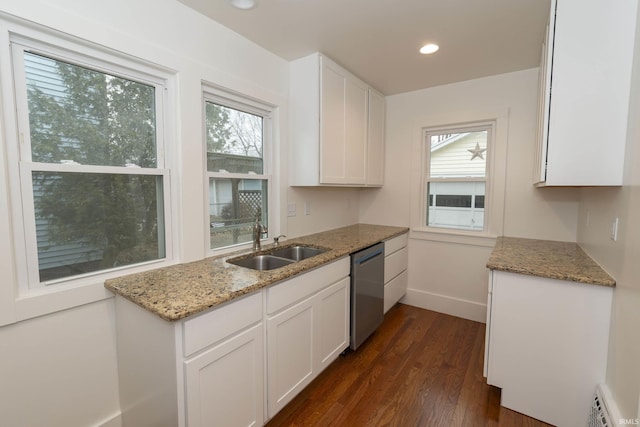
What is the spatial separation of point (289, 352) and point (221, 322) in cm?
59

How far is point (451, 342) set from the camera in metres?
2.62

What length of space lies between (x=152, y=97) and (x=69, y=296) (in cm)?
116

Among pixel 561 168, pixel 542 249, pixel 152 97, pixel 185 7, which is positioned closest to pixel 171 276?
pixel 152 97

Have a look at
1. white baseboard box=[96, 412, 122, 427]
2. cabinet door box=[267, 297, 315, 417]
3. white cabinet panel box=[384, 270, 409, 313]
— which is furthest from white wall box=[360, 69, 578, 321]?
white baseboard box=[96, 412, 122, 427]

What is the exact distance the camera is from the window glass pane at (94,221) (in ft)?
4.47

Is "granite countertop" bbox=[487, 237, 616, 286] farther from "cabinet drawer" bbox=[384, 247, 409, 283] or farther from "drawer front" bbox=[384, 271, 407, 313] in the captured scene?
"drawer front" bbox=[384, 271, 407, 313]

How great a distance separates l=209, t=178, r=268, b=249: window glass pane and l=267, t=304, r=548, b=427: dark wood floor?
48.4 inches

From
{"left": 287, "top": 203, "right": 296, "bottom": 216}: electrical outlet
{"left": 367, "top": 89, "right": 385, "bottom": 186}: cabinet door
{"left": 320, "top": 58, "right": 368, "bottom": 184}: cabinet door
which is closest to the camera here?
{"left": 320, "top": 58, "right": 368, "bottom": 184}: cabinet door

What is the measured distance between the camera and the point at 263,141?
2469 mm

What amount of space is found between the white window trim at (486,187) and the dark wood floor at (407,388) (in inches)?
38.1

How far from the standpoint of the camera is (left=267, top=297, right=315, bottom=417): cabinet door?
63.1 inches

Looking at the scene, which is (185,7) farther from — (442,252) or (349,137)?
(442,252)

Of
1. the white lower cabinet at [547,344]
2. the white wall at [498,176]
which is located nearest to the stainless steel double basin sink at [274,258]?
the white lower cabinet at [547,344]

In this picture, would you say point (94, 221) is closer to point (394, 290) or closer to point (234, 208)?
point (234, 208)
